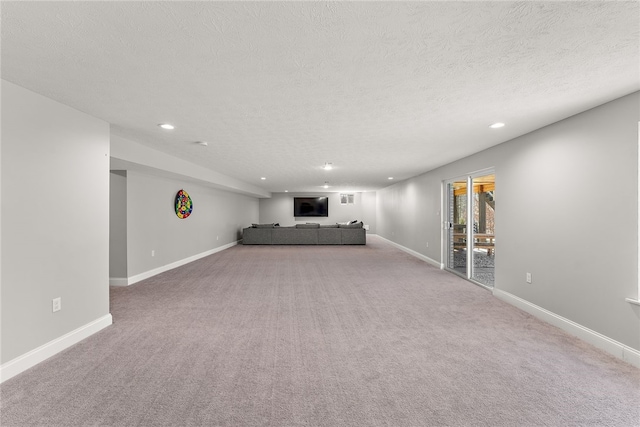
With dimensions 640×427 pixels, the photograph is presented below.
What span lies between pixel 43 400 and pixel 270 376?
1.46m

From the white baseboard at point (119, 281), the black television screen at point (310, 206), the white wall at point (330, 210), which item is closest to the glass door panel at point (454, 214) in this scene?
the white baseboard at point (119, 281)

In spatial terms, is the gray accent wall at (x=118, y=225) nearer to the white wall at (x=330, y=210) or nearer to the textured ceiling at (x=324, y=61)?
the textured ceiling at (x=324, y=61)

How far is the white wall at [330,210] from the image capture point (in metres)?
14.0

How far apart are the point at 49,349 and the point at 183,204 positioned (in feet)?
14.4

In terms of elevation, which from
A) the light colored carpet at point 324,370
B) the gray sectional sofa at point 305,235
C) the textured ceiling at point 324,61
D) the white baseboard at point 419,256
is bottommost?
the light colored carpet at point 324,370

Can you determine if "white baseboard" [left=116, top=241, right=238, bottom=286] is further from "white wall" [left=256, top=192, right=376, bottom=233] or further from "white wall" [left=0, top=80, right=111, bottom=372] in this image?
"white wall" [left=256, top=192, right=376, bottom=233]

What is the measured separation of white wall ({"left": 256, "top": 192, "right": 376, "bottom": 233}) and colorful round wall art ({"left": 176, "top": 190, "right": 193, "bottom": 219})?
283 inches

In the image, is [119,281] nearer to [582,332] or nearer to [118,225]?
[118,225]

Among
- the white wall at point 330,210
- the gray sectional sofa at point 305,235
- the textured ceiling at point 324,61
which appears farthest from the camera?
the white wall at point 330,210

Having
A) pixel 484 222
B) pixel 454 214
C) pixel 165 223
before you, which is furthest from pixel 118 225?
pixel 484 222

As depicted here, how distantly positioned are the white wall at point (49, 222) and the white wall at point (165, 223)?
2026mm

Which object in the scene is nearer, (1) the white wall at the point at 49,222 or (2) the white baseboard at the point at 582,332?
(1) the white wall at the point at 49,222

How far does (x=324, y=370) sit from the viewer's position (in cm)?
220

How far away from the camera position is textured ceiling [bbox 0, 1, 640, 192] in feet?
4.57
